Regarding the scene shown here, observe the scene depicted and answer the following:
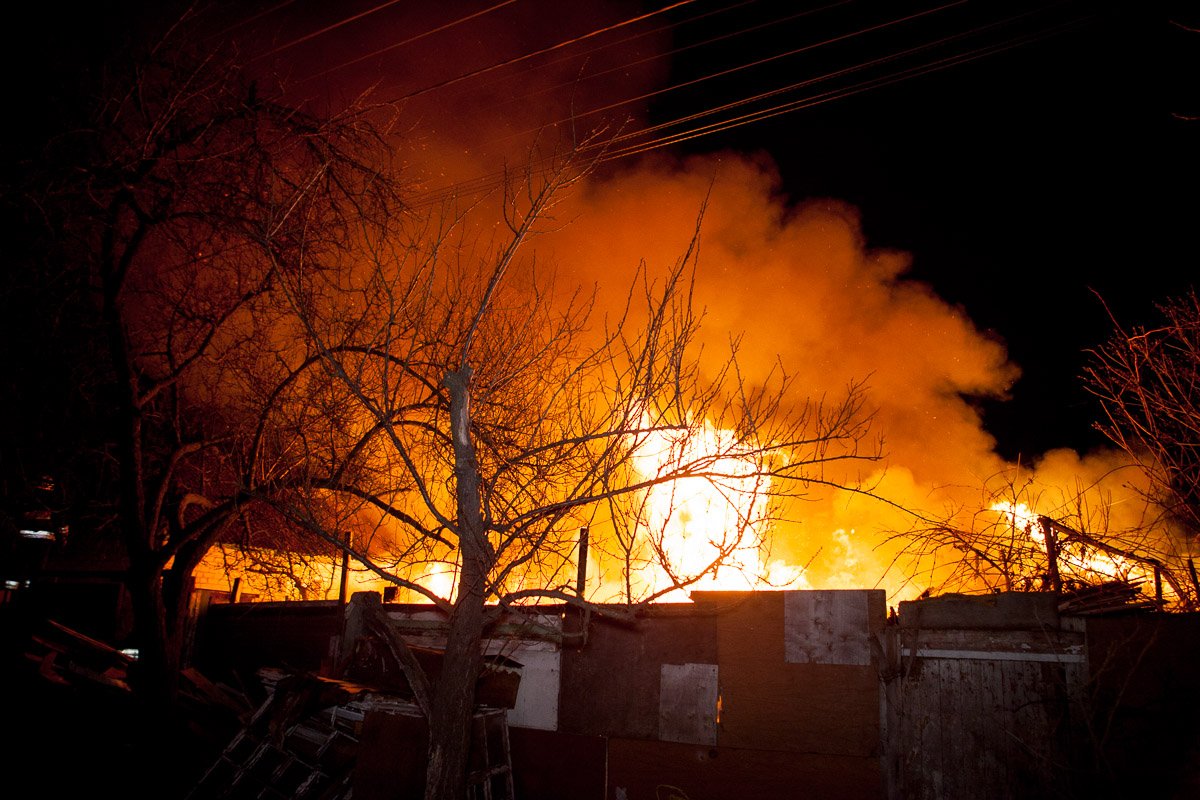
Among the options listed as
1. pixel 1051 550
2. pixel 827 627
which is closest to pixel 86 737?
pixel 827 627

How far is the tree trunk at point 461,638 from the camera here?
610 cm

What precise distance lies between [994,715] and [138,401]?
11.4 m

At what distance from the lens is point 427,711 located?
6.43 metres

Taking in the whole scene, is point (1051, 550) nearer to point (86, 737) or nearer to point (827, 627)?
point (827, 627)

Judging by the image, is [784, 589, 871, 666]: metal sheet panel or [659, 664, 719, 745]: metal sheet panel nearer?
[784, 589, 871, 666]: metal sheet panel

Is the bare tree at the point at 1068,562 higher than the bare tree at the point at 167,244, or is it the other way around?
the bare tree at the point at 167,244

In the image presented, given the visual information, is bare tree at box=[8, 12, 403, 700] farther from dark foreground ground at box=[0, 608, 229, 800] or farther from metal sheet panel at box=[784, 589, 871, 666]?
metal sheet panel at box=[784, 589, 871, 666]

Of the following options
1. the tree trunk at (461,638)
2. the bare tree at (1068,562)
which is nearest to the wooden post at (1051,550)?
the bare tree at (1068,562)

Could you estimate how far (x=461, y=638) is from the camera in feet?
21.0

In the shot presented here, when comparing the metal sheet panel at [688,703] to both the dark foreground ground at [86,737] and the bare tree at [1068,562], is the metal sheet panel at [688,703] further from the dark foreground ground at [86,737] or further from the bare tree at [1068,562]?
the dark foreground ground at [86,737]

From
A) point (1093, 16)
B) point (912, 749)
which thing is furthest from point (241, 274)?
point (1093, 16)

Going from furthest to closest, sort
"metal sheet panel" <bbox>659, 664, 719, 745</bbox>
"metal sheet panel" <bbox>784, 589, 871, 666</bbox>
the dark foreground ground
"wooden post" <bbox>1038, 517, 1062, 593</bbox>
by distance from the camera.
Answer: the dark foreground ground
"metal sheet panel" <bbox>659, 664, 719, 745</bbox>
"metal sheet panel" <bbox>784, 589, 871, 666</bbox>
"wooden post" <bbox>1038, 517, 1062, 593</bbox>

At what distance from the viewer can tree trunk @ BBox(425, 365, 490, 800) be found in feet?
20.0

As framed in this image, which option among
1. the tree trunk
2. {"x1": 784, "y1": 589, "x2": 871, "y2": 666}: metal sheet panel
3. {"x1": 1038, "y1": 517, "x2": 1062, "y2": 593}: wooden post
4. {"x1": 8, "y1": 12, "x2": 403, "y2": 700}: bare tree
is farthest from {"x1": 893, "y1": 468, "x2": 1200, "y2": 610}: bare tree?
{"x1": 8, "y1": 12, "x2": 403, "y2": 700}: bare tree
